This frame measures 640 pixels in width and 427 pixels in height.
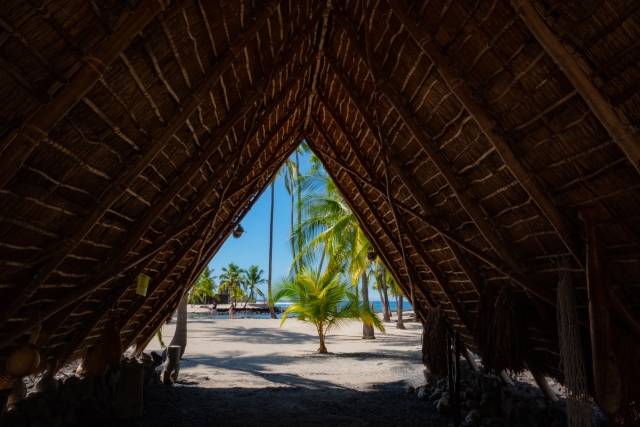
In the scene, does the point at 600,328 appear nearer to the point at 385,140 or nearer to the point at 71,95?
the point at 385,140

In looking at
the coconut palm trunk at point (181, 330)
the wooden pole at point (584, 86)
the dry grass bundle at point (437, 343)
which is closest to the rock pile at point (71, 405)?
the coconut palm trunk at point (181, 330)

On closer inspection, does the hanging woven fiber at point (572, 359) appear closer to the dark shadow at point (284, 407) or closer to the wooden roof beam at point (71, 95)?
the dark shadow at point (284, 407)

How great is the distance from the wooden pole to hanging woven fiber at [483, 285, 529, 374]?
5.96ft

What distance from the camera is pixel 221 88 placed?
344cm

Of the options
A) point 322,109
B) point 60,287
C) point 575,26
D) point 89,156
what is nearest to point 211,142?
point 89,156

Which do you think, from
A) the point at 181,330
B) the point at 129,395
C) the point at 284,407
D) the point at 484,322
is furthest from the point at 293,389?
the point at 181,330

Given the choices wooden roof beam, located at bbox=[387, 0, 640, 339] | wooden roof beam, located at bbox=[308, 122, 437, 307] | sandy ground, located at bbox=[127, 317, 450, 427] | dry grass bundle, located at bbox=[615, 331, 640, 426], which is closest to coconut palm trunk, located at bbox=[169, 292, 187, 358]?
sandy ground, located at bbox=[127, 317, 450, 427]

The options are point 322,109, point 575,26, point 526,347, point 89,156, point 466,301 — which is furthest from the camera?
point 322,109

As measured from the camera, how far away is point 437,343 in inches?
189

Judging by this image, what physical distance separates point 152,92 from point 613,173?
2747mm

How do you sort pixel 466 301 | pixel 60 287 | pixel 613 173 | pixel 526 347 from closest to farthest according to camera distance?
pixel 613 173, pixel 60 287, pixel 526 347, pixel 466 301

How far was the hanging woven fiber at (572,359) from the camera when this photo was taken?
2586 millimetres

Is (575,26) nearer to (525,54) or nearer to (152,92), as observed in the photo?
(525,54)

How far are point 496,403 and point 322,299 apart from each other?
5901 millimetres
